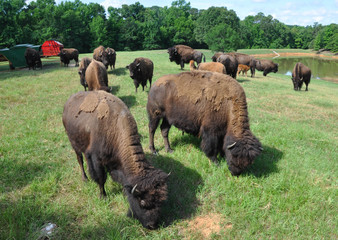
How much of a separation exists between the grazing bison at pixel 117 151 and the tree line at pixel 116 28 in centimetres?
3568

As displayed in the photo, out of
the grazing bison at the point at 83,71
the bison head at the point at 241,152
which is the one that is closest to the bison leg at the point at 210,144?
the bison head at the point at 241,152

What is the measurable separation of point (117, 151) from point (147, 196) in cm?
94

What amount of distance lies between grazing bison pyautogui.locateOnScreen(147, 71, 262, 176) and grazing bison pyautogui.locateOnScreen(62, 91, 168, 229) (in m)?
1.69

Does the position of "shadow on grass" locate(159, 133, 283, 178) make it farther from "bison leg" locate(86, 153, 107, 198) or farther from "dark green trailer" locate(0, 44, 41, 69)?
"dark green trailer" locate(0, 44, 41, 69)

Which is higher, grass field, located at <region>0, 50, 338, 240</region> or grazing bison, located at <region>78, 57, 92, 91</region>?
grazing bison, located at <region>78, 57, 92, 91</region>

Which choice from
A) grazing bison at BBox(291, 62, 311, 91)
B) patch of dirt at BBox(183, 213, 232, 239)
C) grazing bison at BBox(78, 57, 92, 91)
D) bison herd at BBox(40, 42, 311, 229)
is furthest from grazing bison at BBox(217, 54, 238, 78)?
patch of dirt at BBox(183, 213, 232, 239)

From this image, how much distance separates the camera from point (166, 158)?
17.6 feet

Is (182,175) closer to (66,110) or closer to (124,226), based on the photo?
(124,226)

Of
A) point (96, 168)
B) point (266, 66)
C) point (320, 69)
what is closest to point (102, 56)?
point (96, 168)

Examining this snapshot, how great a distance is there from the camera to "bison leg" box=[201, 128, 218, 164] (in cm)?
492

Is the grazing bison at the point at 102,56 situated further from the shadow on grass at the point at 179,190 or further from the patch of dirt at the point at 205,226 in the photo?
the patch of dirt at the point at 205,226

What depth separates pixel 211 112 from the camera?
4.91 metres

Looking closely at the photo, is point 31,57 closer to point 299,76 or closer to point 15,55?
point 15,55

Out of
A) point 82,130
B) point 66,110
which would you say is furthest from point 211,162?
point 66,110
